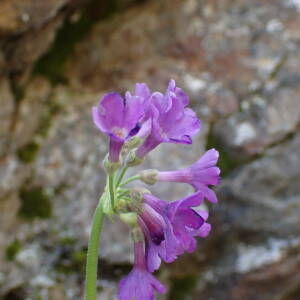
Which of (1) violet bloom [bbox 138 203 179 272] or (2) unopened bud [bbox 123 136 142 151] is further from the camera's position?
(2) unopened bud [bbox 123 136 142 151]

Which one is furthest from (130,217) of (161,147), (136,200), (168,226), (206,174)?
(161,147)

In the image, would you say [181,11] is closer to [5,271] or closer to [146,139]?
[5,271]

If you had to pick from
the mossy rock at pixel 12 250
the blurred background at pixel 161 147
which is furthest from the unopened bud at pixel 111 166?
the mossy rock at pixel 12 250

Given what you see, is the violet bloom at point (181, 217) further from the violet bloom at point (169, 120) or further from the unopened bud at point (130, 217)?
the violet bloom at point (169, 120)

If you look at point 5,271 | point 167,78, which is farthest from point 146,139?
point 167,78

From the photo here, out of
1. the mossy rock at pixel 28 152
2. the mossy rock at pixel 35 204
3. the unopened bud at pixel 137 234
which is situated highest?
the mossy rock at pixel 28 152

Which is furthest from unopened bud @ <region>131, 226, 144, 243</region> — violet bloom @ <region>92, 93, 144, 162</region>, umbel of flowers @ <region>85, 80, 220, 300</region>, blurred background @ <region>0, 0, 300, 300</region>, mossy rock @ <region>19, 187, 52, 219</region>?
mossy rock @ <region>19, 187, 52, 219</region>

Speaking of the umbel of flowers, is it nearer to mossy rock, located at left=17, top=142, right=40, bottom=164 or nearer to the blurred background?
the blurred background

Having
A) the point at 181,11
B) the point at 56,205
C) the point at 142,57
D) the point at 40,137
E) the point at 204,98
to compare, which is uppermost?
the point at 181,11
